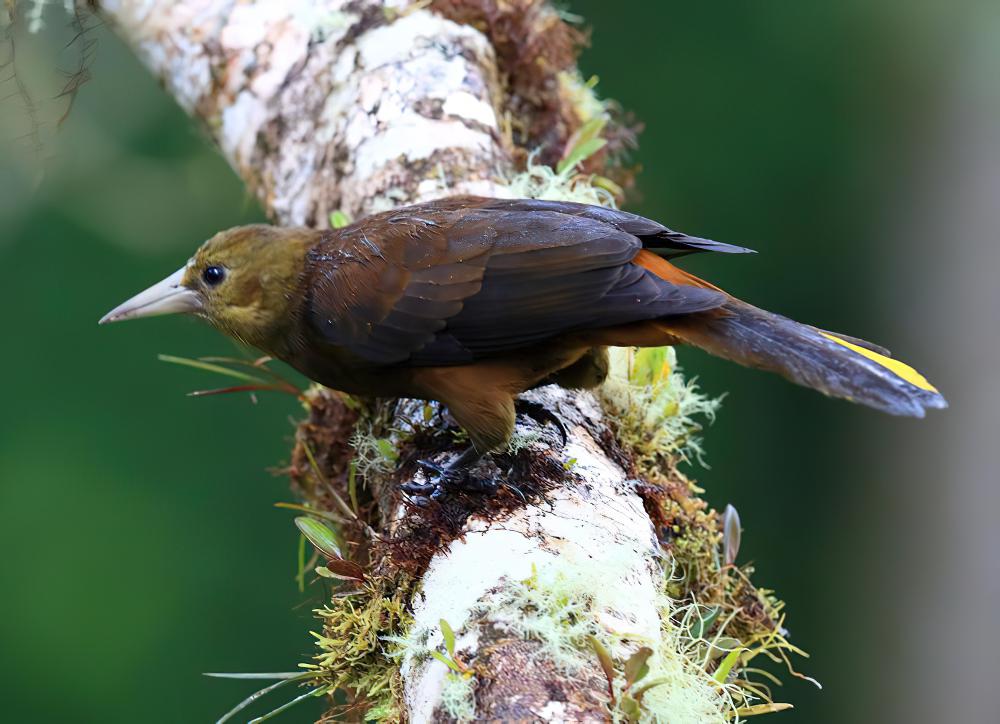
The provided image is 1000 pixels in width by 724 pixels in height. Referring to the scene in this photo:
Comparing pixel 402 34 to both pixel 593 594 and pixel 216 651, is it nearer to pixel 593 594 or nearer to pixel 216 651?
pixel 593 594

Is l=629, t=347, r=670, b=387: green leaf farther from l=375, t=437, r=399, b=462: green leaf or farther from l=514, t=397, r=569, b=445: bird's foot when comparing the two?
l=375, t=437, r=399, b=462: green leaf

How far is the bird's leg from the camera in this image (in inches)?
86.6

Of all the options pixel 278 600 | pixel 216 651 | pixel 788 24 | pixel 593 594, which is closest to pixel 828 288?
pixel 788 24

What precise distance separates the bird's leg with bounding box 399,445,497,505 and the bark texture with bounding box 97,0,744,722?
5cm

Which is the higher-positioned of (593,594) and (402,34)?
(402,34)

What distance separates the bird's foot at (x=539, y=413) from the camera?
241 centimetres

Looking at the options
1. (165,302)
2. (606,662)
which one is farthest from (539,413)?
(165,302)

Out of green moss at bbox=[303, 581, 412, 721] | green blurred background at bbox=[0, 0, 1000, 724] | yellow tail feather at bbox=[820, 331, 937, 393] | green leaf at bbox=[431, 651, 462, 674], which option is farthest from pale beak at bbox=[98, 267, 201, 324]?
green blurred background at bbox=[0, 0, 1000, 724]

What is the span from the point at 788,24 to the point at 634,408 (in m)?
3.15

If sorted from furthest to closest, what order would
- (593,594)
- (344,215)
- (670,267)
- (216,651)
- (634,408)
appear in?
(216,651), (344,215), (634,408), (670,267), (593,594)

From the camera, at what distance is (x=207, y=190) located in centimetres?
525

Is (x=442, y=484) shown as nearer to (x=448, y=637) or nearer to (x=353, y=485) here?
(x=353, y=485)


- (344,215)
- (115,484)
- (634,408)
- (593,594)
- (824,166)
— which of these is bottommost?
(824,166)

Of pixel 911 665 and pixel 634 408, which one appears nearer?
pixel 634 408
